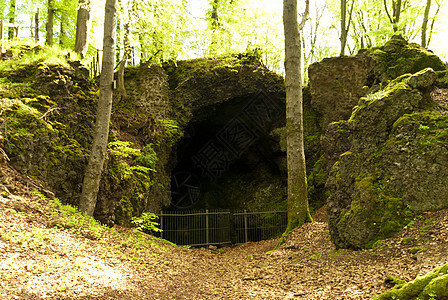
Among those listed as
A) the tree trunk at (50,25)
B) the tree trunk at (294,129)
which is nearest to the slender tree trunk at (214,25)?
Answer: the tree trunk at (294,129)

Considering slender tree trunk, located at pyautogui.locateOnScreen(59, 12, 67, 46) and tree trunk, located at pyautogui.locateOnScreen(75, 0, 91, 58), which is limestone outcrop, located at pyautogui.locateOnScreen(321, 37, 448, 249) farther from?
slender tree trunk, located at pyautogui.locateOnScreen(59, 12, 67, 46)

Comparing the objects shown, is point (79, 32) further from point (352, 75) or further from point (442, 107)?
point (352, 75)

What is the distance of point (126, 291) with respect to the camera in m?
4.10

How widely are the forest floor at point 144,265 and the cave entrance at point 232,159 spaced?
1048cm

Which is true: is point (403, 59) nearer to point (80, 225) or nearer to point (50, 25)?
point (80, 225)

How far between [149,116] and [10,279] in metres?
10.5

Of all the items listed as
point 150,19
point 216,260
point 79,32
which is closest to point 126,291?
point 216,260

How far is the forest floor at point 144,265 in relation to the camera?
370 centimetres

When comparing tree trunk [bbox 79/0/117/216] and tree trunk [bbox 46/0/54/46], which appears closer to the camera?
tree trunk [bbox 79/0/117/216]

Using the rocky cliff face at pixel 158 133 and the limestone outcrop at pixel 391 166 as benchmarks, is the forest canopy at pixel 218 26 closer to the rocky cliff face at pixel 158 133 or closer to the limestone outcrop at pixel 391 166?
the rocky cliff face at pixel 158 133

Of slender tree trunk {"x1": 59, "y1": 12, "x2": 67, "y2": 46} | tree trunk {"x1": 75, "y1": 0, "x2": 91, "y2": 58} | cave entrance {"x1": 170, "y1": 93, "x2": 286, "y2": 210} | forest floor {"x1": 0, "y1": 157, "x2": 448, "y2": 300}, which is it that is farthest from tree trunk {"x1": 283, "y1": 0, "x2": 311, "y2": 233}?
slender tree trunk {"x1": 59, "y1": 12, "x2": 67, "y2": 46}

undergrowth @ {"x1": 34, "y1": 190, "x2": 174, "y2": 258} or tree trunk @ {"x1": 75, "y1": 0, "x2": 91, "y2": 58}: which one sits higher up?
tree trunk @ {"x1": 75, "y1": 0, "x2": 91, "y2": 58}

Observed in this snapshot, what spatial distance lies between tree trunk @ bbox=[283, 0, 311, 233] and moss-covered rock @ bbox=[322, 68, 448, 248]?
1.99m

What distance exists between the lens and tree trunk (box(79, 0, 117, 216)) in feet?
23.5
